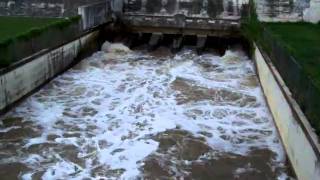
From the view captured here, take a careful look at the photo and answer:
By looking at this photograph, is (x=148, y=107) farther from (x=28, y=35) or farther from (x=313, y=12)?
(x=313, y=12)

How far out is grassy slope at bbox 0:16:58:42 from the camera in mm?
16312

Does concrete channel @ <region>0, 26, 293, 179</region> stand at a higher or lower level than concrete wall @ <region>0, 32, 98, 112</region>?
lower

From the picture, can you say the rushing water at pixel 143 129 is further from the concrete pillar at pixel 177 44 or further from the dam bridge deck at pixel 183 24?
the dam bridge deck at pixel 183 24

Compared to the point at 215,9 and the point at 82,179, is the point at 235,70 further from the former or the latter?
the point at 82,179

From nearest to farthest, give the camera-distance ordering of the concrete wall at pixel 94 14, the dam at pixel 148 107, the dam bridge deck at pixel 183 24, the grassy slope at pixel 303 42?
the dam at pixel 148 107 < the grassy slope at pixel 303 42 < the concrete wall at pixel 94 14 < the dam bridge deck at pixel 183 24

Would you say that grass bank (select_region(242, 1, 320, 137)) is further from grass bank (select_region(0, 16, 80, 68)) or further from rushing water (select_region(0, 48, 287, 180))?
grass bank (select_region(0, 16, 80, 68))

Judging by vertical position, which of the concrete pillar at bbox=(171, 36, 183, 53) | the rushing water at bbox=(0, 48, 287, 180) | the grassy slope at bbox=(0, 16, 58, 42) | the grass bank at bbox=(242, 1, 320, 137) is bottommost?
the rushing water at bbox=(0, 48, 287, 180)

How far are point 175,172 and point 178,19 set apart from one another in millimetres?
13928

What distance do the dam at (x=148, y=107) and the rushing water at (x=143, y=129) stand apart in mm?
24

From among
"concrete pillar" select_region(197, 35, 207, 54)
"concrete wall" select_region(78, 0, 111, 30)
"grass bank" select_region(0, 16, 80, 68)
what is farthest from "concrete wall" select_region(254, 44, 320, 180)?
"concrete wall" select_region(78, 0, 111, 30)

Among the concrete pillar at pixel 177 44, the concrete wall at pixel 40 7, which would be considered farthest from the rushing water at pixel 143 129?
the concrete wall at pixel 40 7

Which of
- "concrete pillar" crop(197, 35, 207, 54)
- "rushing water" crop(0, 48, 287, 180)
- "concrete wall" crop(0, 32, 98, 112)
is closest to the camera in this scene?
"rushing water" crop(0, 48, 287, 180)

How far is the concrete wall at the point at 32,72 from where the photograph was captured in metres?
12.7

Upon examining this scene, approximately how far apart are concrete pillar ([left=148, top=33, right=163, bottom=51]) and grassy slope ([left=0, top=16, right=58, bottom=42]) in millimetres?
4558
